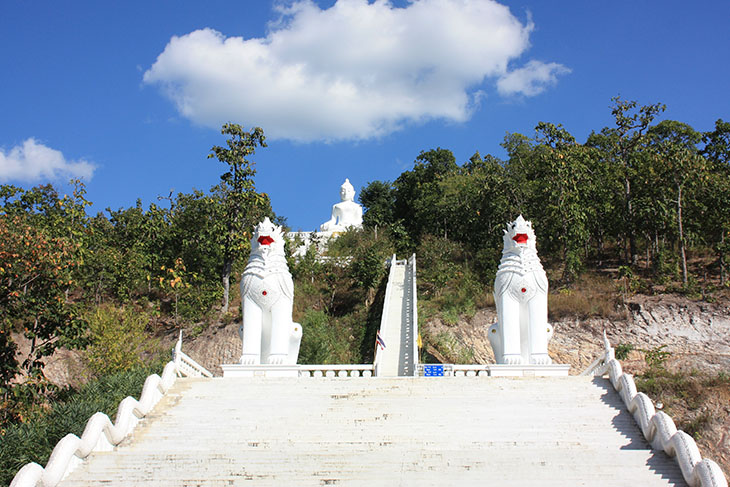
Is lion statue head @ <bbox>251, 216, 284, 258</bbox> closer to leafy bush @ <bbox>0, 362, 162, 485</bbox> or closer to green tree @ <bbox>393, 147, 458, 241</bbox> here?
leafy bush @ <bbox>0, 362, 162, 485</bbox>

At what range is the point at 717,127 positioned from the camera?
3212cm

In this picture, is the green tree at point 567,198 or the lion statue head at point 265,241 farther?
the green tree at point 567,198

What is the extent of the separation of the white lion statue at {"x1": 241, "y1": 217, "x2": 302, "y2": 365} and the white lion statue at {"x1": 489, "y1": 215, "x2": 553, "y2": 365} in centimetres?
420

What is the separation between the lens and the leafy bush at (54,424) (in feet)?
34.4

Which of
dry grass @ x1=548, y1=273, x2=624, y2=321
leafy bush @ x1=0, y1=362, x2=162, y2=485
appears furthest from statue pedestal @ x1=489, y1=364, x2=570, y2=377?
dry grass @ x1=548, y1=273, x2=624, y2=321

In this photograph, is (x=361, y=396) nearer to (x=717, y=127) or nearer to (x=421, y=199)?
(x=421, y=199)

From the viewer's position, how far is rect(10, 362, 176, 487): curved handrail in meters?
7.73

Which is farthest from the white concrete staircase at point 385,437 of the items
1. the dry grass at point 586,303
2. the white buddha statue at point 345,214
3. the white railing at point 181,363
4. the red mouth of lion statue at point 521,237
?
the white buddha statue at point 345,214

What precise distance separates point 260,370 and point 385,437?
13.3 ft

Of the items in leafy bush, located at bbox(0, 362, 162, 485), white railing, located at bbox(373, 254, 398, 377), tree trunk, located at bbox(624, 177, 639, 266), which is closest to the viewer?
leafy bush, located at bbox(0, 362, 162, 485)

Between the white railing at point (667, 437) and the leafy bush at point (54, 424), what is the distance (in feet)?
28.9

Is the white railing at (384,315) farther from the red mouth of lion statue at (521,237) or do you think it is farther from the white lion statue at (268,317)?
the red mouth of lion statue at (521,237)

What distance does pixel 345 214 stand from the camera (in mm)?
40094

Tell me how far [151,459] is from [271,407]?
8.55 ft
